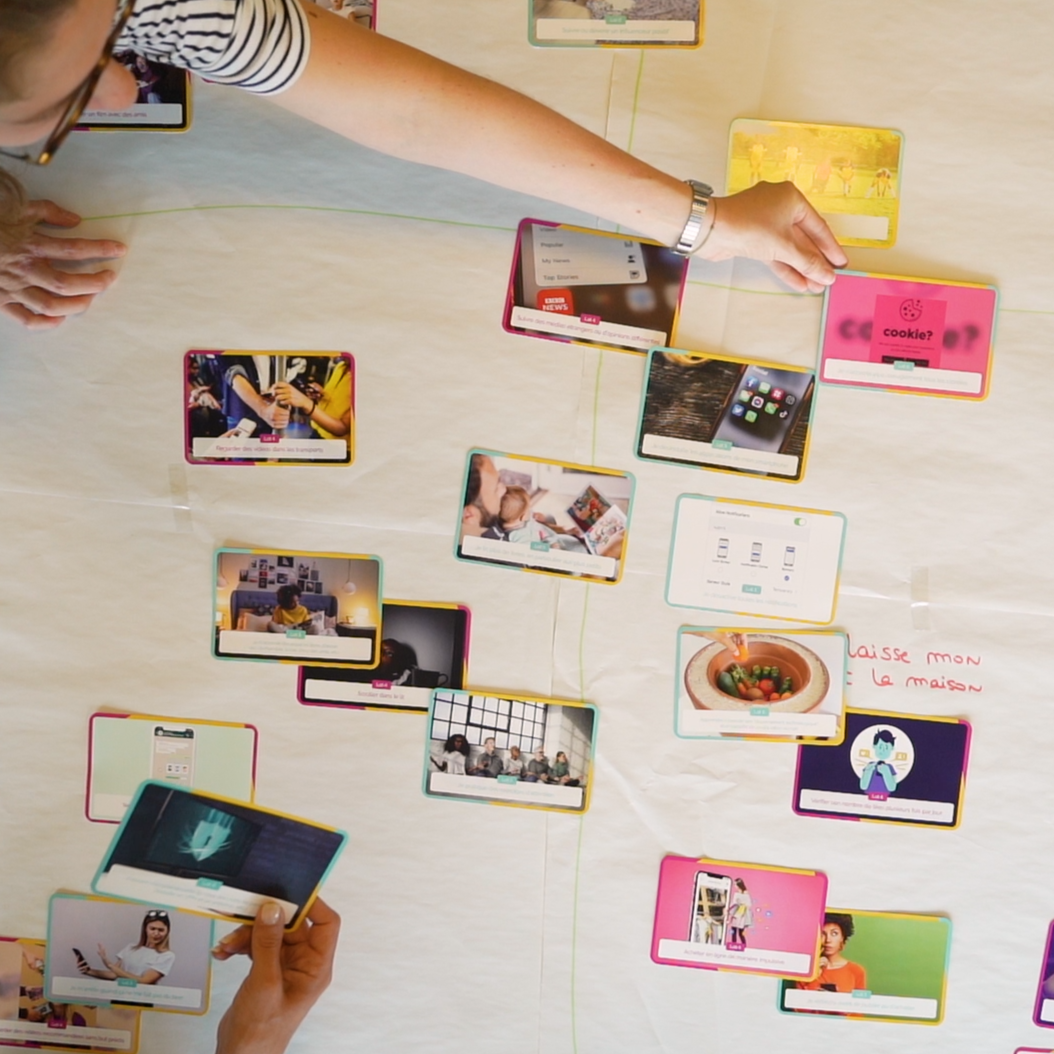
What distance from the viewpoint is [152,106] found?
0.85 m

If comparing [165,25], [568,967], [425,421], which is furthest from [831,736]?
[165,25]

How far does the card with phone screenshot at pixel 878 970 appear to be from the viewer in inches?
Answer: 34.4

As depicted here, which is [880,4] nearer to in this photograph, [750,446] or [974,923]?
[750,446]

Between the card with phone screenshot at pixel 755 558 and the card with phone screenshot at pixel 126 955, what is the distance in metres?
0.59

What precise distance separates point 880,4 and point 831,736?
0.70 metres

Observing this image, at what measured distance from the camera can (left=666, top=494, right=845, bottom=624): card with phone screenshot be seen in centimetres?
86

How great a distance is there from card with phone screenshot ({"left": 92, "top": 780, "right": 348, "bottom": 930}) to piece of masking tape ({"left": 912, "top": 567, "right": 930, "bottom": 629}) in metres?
0.60

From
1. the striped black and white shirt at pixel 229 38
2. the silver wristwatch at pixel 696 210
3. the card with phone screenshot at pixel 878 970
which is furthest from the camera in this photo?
the card with phone screenshot at pixel 878 970

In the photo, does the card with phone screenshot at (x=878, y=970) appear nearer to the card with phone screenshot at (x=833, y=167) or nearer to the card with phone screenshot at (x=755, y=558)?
the card with phone screenshot at (x=755, y=558)

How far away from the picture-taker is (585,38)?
0.84 meters

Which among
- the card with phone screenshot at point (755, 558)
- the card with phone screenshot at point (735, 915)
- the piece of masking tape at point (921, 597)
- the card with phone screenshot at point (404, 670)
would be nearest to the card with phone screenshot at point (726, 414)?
the card with phone screenshot at point (755, 558)

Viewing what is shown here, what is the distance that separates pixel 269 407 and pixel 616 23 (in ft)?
1.61

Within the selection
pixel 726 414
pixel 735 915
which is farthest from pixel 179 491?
pixel 735 915
